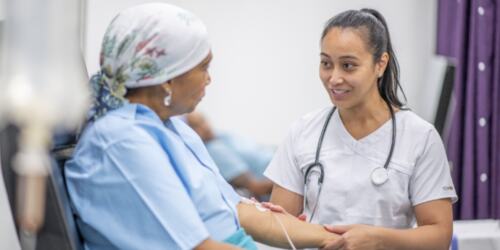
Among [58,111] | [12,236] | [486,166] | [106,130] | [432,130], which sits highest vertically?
[58,111]

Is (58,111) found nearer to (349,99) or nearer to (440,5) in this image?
(349,99)

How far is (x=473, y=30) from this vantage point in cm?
287

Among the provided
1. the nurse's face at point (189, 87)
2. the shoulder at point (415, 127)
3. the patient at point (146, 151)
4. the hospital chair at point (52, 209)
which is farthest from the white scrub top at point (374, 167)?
the hospital chair at point (52, 209)

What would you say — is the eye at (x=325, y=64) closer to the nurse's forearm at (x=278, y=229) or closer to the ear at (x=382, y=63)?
the ear at (x=382, y=63)

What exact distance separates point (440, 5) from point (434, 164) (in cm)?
143

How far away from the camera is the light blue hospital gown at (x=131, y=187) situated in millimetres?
1292

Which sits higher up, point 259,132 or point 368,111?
point 368,111

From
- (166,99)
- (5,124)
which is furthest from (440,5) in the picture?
(5,124)

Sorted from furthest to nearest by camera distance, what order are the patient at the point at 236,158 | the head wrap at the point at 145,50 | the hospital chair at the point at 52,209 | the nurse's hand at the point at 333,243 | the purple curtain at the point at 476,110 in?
1. the purple curtain at the point at 476,110
2. the patient at the point at 236,158
3. the nurse's hand at the point at 333,243
4. the head wrap at the point at 145,50
5. the hospital chair at the point at 52,209

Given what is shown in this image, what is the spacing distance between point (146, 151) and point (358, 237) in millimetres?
634

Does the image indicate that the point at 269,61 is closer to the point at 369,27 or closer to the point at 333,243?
the point at 369,27

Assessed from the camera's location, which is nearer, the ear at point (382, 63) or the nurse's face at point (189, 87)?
the nurse's face at point (189, 87)

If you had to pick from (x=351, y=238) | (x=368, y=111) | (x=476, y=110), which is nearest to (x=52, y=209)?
(x=351, y=238)

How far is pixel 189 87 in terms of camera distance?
4.60 feet
